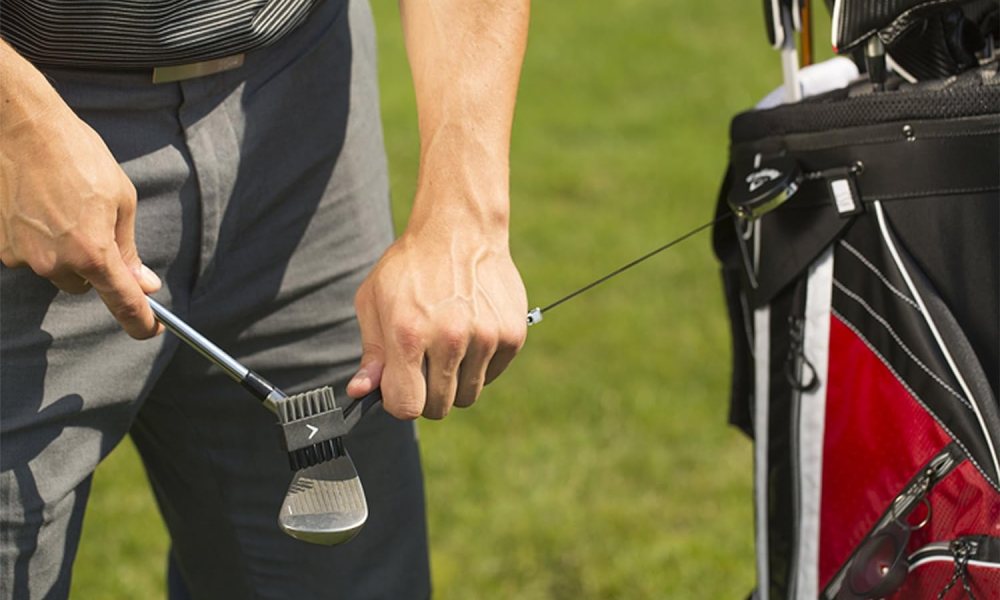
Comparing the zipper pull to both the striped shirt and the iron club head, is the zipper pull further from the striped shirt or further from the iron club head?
the striped shirt

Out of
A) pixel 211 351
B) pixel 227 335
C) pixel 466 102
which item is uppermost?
pixel 466 102

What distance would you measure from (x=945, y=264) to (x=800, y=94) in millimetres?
341

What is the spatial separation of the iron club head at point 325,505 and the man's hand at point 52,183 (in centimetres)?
26

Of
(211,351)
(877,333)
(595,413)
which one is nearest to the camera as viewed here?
(211,351)

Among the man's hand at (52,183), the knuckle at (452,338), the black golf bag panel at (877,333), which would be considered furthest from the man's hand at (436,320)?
the black golf bag panel at (877,333)

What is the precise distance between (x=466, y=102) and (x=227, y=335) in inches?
16.4

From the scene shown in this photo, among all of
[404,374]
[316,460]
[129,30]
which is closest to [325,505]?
[316,460]

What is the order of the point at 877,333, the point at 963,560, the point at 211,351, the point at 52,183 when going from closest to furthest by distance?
the point at 52,183 < the point at 211,351 < the point at 963,560 < the point at 877,333

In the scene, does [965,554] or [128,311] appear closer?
[128,311]

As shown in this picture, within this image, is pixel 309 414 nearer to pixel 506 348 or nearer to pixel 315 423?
pixel 315 423

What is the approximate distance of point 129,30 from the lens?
1350 millimetres

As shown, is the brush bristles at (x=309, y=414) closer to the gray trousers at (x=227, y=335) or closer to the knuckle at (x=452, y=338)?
the knuckle at (x=452, y=338)

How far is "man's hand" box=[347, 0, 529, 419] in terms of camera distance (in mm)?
1239

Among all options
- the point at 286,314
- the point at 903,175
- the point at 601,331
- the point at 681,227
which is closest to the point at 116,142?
the point at 286,314
